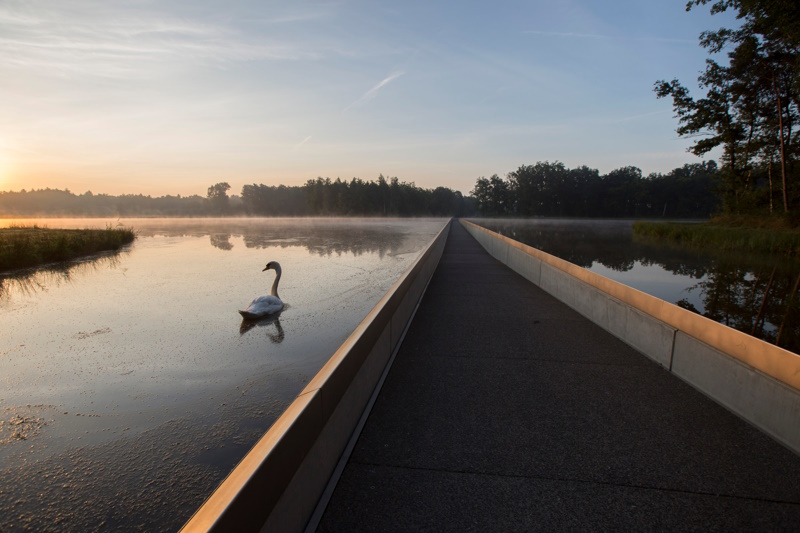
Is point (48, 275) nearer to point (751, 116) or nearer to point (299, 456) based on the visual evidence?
point (299, 456)

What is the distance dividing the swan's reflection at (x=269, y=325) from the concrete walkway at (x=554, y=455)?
3.27m

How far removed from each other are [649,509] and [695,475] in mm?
647

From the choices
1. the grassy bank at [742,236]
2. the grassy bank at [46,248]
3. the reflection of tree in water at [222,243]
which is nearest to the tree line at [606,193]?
the grassy bank at [742,236]

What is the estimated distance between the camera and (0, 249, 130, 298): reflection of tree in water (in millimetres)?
13125

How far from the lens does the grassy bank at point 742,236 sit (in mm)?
22297

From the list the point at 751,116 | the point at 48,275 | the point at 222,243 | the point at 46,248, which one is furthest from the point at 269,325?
the point at 751,116

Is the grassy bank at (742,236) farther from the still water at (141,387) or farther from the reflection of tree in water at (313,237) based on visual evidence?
the still water at (141,387)

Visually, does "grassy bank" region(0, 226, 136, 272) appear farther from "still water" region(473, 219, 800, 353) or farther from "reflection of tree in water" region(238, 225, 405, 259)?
"still water" region(473, 219, 800, 353)

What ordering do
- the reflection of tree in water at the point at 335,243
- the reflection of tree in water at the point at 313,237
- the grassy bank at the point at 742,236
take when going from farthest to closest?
the reflection of tree in water at the point at 313,237, the reflection of tree in water at the point at 335,243, the grassy bank at the point at 742,236

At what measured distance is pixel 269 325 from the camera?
866 centimetres

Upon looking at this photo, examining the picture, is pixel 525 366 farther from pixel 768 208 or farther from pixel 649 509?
pixel 768 208

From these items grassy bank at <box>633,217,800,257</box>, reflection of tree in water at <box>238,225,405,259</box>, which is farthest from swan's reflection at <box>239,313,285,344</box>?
grassy bank at <box>633,217,800,257</box>

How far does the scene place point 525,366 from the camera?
5.22 meters

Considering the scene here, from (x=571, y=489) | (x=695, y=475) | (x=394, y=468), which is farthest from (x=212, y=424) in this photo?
(x=695, y=475)
